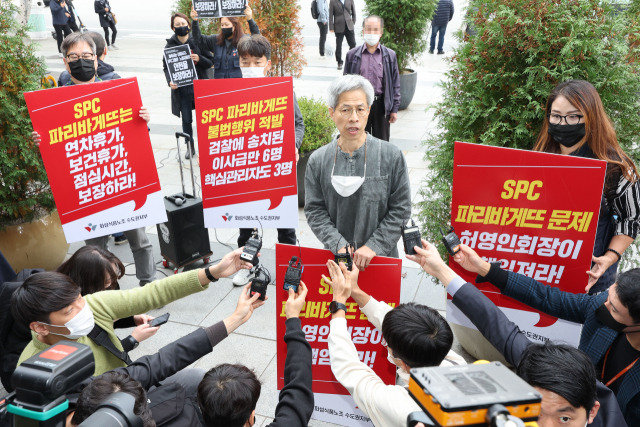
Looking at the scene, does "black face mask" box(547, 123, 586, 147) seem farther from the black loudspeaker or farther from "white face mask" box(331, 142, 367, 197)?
the black loudspeaker

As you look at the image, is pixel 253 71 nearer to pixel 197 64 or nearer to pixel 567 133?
pixel 567 133

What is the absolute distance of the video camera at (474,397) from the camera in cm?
120

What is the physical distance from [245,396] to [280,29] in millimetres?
7495

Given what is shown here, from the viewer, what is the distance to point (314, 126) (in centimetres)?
650

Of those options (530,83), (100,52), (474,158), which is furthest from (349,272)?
(100,52)

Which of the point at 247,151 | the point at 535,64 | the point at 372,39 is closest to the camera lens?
the point at 535,64

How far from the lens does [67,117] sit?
13.4 ft

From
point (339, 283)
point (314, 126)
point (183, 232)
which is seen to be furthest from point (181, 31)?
point (339, 283)

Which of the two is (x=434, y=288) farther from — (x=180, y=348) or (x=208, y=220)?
(x=180, y=348)

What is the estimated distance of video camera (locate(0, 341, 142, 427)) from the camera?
4.52 feet

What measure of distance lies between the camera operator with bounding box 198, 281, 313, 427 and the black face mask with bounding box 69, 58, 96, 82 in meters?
3.52

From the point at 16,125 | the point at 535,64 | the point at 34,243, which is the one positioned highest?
the point at 535,64

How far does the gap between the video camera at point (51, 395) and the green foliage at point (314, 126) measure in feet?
16.7

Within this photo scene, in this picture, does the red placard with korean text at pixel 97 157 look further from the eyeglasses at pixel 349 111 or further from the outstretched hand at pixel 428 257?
the outstretched hand at pixel 428 257
